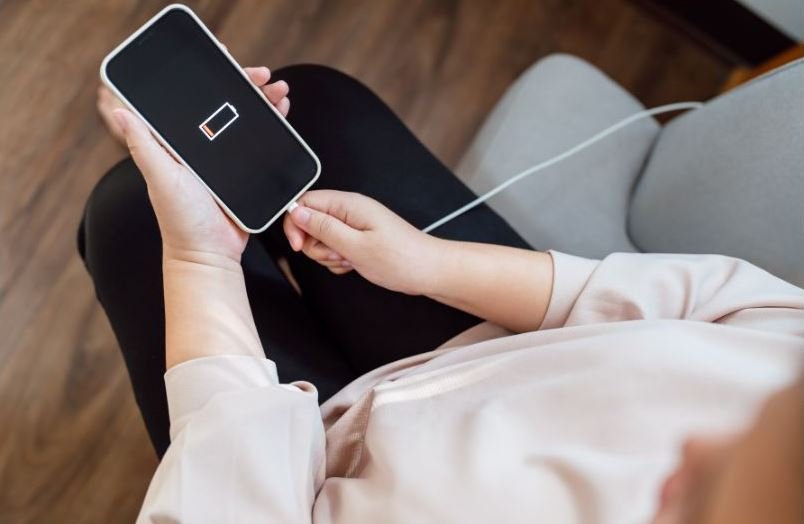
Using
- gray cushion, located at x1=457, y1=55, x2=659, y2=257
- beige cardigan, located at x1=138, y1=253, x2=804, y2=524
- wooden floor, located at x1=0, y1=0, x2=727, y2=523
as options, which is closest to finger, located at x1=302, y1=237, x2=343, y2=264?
beige cardigan, located at x1=138, y1=253, x2=804, y2=524

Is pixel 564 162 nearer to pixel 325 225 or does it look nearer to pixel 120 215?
pixel 325 225

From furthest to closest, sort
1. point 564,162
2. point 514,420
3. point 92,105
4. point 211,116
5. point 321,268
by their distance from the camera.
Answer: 1. point 92,105
2. point 564,162
3. point 321,268
4. point 211,116
5. point 514,420

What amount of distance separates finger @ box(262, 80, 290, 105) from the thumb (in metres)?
0.11

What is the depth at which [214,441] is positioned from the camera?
1.51 feet

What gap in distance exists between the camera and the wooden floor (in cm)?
89

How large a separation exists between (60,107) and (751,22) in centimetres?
118

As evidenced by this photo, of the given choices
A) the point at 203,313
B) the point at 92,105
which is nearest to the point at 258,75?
the point at 203,313

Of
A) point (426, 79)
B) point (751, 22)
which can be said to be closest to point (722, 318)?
point (426, 79)

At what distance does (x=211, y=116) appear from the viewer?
567 mm

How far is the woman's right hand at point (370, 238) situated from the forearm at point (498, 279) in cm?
1

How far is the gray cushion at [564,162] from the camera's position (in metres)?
0.76

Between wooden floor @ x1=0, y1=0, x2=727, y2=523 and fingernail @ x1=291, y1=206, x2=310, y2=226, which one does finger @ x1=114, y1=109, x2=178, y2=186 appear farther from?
wooden floor @ x1=0, y1=0, x2=727, y2=523

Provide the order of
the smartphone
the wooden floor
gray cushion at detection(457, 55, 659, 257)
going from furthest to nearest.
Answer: the wooden floor, gray cushion at detection(457, 55, 659, 257), the smartphone

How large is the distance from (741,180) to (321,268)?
43 cm
